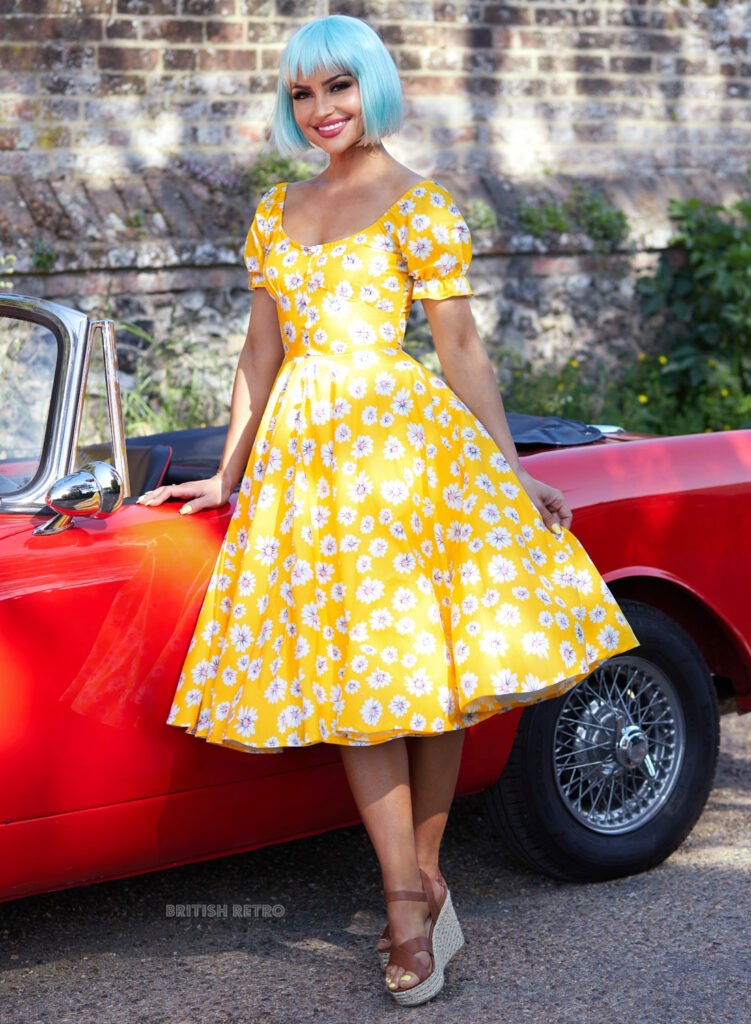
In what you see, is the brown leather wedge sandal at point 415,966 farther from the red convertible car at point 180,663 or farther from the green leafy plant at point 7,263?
the green leafy plant at point 7,263

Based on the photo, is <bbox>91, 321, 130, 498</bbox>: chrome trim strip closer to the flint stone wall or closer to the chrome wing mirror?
the chrome wing mirror

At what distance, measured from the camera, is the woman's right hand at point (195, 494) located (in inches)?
107

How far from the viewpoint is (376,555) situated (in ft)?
8.20

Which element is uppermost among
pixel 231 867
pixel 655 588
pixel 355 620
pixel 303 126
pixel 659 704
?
pixel 303 126

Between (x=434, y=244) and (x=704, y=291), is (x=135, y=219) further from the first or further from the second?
(x=434, y=244)

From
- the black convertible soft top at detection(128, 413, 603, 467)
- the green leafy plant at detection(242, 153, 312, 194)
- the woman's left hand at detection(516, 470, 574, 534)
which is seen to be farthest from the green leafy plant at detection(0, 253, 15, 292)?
the woman's left hand at detection(516, 470, 574, 534)

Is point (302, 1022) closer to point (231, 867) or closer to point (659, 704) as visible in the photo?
point (231, 867)

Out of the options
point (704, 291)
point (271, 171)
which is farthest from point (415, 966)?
point (704, 291)

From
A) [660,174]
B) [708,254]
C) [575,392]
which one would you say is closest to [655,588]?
[575,392]

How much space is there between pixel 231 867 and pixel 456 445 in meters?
1.43

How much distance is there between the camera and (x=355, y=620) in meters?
2.47

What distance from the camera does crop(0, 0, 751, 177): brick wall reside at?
263 inches

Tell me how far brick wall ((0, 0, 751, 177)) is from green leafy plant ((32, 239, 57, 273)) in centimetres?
59

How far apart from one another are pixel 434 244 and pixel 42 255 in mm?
4122
